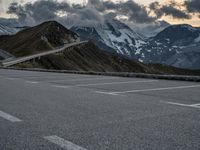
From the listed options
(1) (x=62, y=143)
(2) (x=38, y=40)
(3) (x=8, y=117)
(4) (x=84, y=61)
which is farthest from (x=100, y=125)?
(2) (x=38, y=40)

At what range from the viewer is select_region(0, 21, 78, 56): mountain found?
128750 millimetres

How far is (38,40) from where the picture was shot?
140 metres

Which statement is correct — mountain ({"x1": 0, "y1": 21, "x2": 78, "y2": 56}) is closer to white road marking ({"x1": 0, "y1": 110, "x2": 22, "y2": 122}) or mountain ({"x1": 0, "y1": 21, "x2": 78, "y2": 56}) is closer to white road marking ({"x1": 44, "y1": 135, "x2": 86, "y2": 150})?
white road marking ({"x1": 0, "y1": 110, "x2": 22, "y2": 122})

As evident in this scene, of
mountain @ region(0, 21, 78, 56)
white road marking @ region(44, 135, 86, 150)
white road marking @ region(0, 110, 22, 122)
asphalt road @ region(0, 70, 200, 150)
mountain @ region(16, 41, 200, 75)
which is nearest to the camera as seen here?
white road marking @ region(44, 135, 86, 150)

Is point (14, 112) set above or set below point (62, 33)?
below

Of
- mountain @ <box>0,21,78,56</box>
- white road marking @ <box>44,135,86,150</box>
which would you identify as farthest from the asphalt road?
mountain @ <box>0,21,78,56</box>

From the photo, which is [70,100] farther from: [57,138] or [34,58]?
[34,58]

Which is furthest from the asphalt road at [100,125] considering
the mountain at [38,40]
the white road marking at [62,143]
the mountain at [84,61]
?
the mountain at [38,40]

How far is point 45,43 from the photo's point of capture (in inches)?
5320

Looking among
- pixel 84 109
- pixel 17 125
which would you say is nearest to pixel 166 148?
pixel 17 125

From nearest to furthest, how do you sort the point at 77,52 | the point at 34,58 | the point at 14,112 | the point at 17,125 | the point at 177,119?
the point at 17,125
the point at 177,119
the point at 14,112
the point at 34,58
the point at 77,52

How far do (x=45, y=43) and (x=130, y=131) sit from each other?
132658 millimetres

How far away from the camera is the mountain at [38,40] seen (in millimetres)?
128750

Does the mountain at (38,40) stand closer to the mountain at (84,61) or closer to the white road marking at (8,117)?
the mountain at (84,61)
